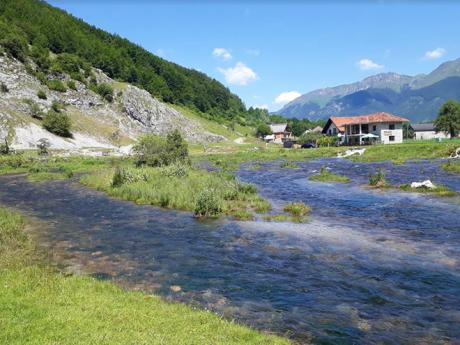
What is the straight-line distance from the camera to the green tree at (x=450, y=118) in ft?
386

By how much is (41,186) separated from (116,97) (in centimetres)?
9992

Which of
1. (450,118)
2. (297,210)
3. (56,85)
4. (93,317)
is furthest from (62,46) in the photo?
(93,317)

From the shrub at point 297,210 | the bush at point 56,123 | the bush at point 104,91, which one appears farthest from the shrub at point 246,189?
the bush at point 104,91

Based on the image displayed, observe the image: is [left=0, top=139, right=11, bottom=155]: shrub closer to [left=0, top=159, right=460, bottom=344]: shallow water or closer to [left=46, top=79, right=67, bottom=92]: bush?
[left=46, top=79, right=67, bottom=92]: bush

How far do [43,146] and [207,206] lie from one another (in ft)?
220

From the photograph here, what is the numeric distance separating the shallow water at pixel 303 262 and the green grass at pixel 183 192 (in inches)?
59.5

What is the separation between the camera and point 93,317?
1046cm

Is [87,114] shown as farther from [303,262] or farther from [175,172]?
[303,262]

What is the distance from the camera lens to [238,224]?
2391 cm

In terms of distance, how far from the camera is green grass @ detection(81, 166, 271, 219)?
93.3 ft

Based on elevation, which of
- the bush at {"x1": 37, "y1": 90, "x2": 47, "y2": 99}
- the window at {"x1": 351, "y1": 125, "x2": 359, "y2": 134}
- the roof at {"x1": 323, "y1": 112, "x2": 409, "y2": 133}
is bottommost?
the window at {"x1": 351, "y1": 125, "x2": 359, "y2": 134}

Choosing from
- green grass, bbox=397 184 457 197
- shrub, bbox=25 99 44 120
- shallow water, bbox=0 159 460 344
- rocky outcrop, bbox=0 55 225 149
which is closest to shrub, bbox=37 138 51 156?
rocky outcrop, bbox=0 55 225 149

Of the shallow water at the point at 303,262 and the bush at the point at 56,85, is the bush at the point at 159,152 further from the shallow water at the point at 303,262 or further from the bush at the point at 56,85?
the bush at the point at 56,85

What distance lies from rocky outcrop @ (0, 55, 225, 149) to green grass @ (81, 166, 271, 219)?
59019 mm
